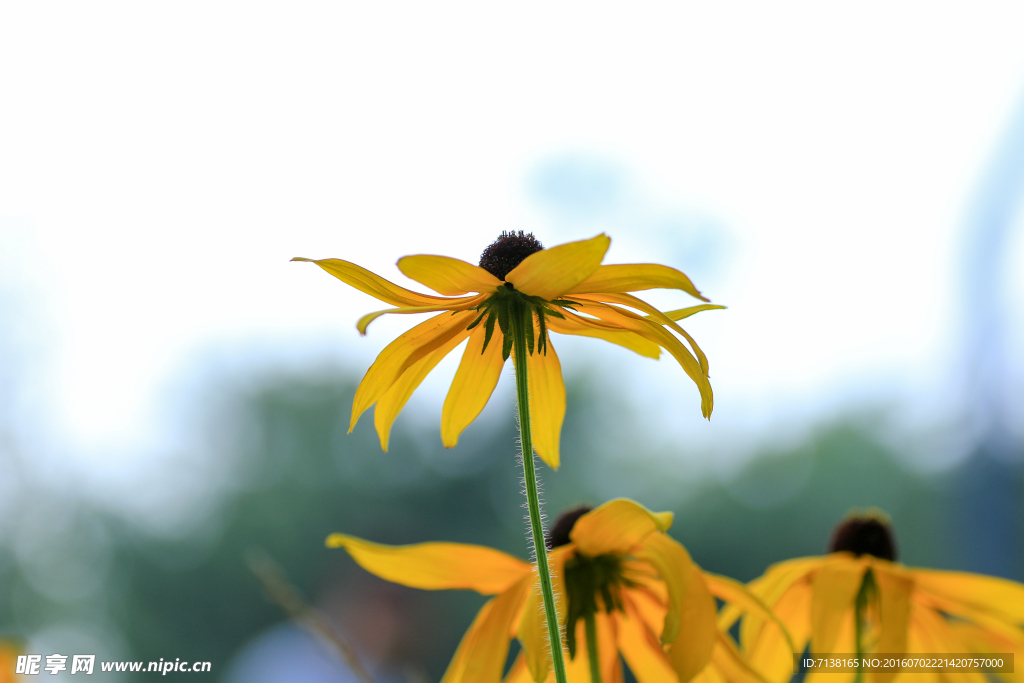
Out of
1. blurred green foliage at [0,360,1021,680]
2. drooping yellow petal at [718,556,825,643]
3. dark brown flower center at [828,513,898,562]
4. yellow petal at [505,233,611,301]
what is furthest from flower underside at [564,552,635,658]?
blurred green foliage at [0,360,1021,680]

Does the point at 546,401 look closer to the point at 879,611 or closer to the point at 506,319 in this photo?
the point at 506,319

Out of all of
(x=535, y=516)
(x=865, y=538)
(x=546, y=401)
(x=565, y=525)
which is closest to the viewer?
(x=535, y=516)

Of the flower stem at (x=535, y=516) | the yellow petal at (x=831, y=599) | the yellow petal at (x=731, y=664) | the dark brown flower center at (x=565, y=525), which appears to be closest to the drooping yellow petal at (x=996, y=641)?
the yellow petal at (x=831, y=599)

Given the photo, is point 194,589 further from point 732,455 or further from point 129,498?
point 732,455

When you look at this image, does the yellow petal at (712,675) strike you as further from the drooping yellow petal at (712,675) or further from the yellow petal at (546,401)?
the yellow petal at (546,401)

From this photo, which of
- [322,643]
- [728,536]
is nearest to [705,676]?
[322,643]

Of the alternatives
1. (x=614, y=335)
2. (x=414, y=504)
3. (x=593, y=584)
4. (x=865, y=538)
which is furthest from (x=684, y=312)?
(x=414, y=504)

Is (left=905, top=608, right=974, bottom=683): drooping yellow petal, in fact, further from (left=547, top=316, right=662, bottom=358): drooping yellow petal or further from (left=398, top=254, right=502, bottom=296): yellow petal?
(left=398, top=254, right=502, bottom=296): yellow petal
